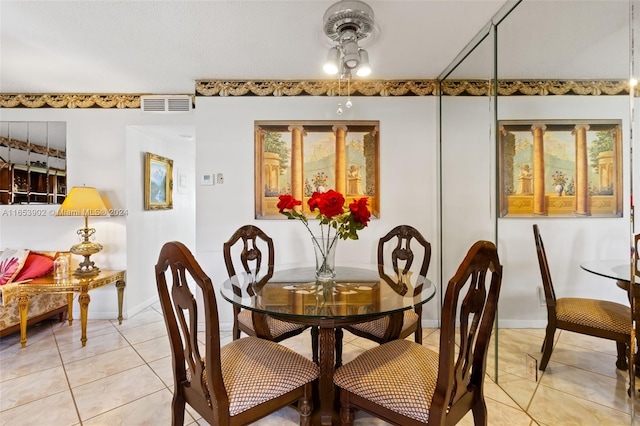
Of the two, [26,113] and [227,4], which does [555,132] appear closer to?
[227,4]

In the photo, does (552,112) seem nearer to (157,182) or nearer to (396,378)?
(396,378)

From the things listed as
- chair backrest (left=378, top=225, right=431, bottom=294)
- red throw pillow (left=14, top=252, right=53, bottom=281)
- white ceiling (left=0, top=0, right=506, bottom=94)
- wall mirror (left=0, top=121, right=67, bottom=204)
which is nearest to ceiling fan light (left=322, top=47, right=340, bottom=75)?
white ceiling (left=0, top=0, right=506, bottom=94)

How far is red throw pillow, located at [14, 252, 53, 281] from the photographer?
112 inches

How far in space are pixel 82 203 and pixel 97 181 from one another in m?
0.48

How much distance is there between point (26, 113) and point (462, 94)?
4426 millimetres

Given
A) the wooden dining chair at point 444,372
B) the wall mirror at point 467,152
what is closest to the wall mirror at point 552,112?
the wall mirror at point 467,152

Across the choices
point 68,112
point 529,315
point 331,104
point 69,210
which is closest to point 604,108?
point 529,315

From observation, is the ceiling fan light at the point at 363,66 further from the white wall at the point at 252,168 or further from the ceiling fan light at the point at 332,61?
the white wall at the point at 252,168

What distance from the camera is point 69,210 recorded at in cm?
288

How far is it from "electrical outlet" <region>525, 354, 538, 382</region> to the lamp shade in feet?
12.4

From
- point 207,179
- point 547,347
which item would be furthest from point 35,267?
point 547,347

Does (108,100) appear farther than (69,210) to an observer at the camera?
→ Yes

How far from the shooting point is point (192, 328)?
3.88ft

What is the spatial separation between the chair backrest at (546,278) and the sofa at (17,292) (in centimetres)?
398
